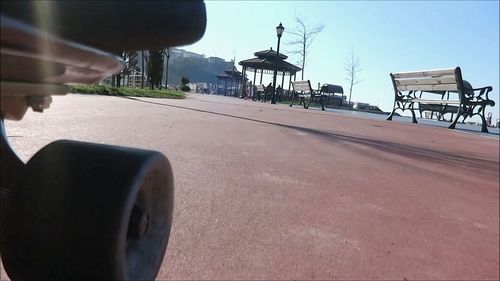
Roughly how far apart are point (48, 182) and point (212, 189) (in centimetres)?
149

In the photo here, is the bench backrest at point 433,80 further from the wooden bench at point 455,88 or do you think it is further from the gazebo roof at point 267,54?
the gazebo roof at point 267,54

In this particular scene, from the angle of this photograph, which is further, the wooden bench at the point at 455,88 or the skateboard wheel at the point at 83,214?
the wooden bench at the point at 455,88

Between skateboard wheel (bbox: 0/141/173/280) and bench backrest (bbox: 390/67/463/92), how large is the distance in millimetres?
2286

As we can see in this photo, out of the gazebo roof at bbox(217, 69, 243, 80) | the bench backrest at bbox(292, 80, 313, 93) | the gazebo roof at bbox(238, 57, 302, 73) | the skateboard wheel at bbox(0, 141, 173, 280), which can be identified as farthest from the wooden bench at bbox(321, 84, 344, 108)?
the skateboard wheel at bbox(0, 141, 173, 280)

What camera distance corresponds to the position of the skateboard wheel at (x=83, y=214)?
35.5 inches

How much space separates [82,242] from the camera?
92 centimetres

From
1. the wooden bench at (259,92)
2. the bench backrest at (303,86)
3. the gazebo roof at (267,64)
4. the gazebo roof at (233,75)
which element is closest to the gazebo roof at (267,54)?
the gazebo roof at (267,64)

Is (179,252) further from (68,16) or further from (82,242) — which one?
(68,16)

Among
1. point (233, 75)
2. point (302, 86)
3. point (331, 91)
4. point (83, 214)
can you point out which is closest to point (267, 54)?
point (331, 91)

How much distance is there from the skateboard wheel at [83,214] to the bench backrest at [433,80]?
2286 mm

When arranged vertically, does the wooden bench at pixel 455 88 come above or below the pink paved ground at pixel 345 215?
above

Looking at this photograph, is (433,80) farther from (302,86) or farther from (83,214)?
(302,86)

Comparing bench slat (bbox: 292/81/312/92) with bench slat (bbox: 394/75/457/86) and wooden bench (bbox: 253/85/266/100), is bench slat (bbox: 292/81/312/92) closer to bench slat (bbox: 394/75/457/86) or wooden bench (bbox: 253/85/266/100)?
wooden bench (bbox: 253/85/266/100)

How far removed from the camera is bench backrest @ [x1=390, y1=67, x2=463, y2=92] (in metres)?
3.08
